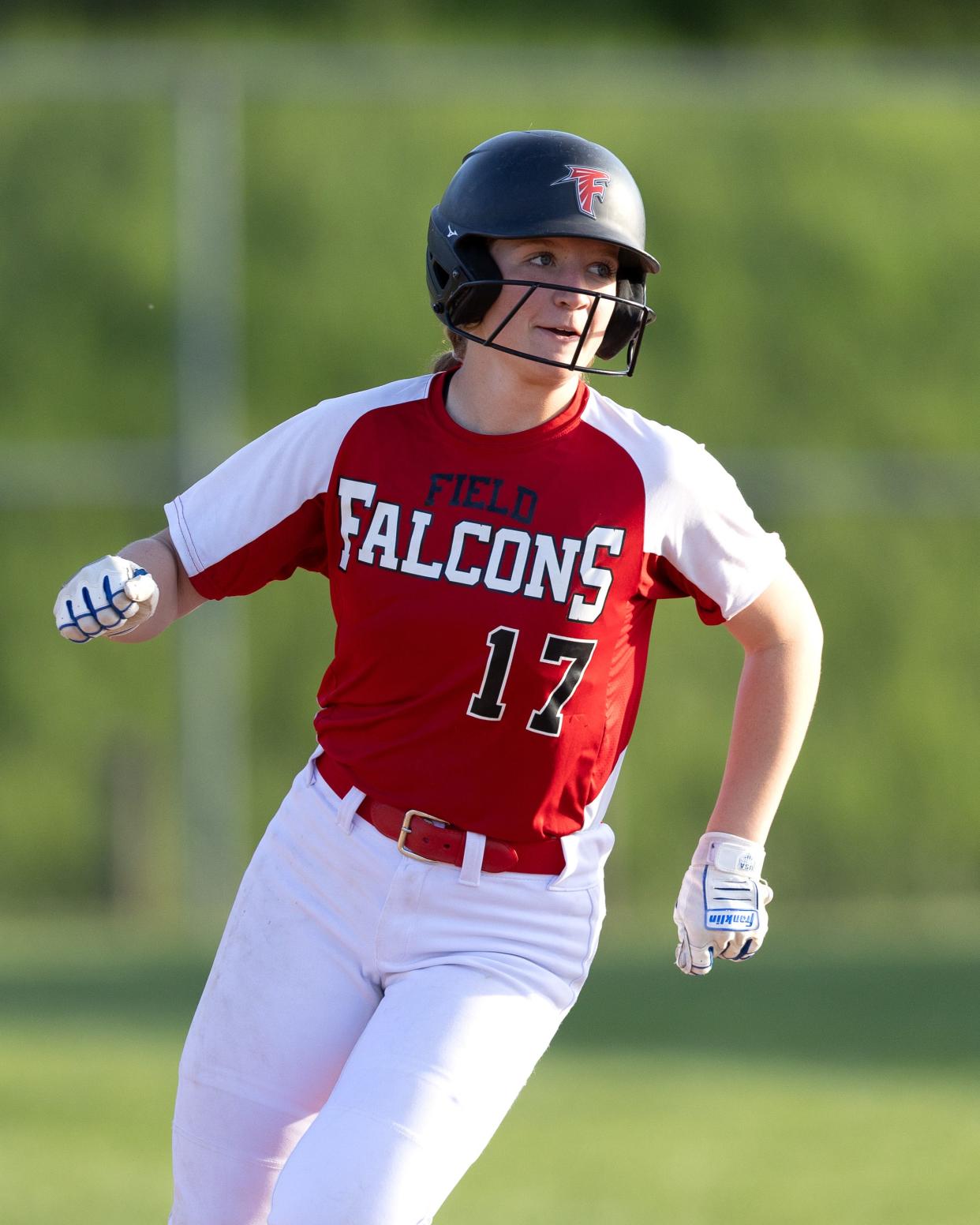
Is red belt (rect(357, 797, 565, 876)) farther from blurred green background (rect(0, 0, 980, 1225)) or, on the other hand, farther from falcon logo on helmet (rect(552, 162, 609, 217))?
blurred green background (rect(0, 0, 980, 1225))

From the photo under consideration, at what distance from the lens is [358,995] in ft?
11.5

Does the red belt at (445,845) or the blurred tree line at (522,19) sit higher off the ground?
the blurred tree line at (522,19)

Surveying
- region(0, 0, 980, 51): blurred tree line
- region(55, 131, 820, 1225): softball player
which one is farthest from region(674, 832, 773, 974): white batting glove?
region(0, 0, 980, 51): blurred tree line

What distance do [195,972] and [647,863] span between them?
9.26ft

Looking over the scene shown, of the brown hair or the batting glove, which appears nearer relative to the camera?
the batting glove

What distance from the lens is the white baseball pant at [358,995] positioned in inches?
130

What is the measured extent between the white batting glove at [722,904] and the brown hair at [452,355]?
3.41 feet

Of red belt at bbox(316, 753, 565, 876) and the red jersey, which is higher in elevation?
the red jersey

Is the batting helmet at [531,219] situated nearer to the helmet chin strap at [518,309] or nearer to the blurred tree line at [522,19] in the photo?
the helmet chin strap at [518,309]

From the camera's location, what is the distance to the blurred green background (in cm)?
1084

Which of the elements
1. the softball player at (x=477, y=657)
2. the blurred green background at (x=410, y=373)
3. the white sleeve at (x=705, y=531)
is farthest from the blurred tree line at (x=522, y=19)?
the white sleeve at (x=705, y=531)

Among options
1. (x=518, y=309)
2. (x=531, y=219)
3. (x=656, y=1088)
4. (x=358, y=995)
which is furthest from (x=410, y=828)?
(x=656, y=1088)

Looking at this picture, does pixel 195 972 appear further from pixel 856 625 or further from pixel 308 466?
pixel 308 466

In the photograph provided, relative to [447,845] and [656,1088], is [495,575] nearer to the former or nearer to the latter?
[447,845]
